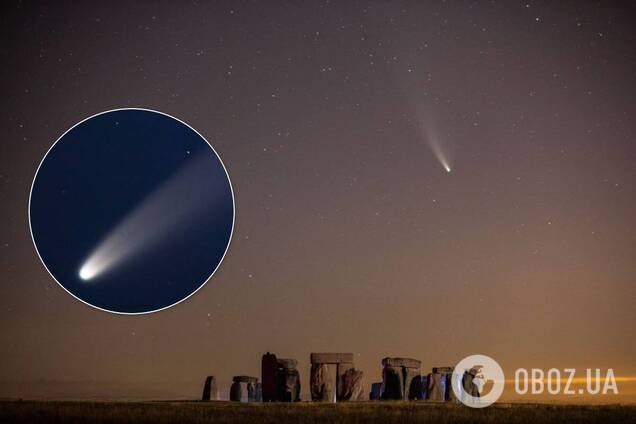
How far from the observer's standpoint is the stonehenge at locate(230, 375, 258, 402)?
1567 inches

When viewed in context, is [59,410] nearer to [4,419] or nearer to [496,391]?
[4,419]

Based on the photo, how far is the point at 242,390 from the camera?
39.9m

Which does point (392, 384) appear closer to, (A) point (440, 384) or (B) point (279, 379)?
(A) point (440, 384)

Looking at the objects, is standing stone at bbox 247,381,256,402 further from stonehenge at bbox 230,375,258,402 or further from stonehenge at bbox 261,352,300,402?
stonehenge at bbox 261,352,300,402

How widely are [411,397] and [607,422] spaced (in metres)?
18.8

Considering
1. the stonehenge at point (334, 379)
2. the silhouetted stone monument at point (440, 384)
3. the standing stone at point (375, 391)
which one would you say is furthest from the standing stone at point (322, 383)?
the standing stone at point (375, 391)

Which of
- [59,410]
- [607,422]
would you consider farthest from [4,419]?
[607,422]

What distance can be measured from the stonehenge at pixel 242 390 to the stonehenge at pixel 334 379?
Answer: 4115 millimetres

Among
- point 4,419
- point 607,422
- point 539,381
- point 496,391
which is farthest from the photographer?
point 496,391

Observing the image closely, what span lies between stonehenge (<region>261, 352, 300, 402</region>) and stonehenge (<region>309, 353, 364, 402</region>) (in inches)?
27.6

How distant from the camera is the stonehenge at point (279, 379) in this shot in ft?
119

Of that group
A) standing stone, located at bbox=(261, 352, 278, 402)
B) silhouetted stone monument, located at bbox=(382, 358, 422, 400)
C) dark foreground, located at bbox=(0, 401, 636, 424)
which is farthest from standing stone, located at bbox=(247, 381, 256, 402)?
dark foreground, located at bbox=(0, 401, 636, 424)

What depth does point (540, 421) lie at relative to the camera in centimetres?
2097

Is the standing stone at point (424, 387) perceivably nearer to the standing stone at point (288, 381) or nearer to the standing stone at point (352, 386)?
the standing stone at point (352, 386)
